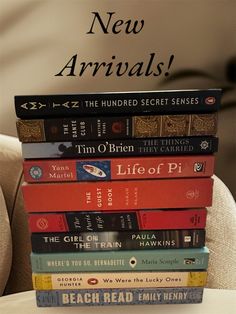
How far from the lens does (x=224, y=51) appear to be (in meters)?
1.29

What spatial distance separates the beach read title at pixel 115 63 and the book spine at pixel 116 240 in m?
0.77

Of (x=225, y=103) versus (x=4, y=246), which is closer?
(x=4, y=246)

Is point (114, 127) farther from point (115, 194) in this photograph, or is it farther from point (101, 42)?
point (101, 42)

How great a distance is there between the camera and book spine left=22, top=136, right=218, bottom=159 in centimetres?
55

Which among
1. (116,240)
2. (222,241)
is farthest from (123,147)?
(222,241)

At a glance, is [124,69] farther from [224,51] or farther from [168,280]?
[168,280]

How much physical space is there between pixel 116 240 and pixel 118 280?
0.06 meters

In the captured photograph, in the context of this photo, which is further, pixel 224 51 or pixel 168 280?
pixel 224 51

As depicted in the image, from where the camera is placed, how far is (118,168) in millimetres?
561

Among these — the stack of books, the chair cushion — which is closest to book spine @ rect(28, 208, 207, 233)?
the stack of books

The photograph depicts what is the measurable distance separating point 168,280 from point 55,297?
0.56 feet

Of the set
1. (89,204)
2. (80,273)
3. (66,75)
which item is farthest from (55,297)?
(66,75)

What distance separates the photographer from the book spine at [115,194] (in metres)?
0.56

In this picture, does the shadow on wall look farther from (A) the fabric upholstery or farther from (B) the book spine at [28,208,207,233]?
(B) the book spine at [28,208,207,233]
